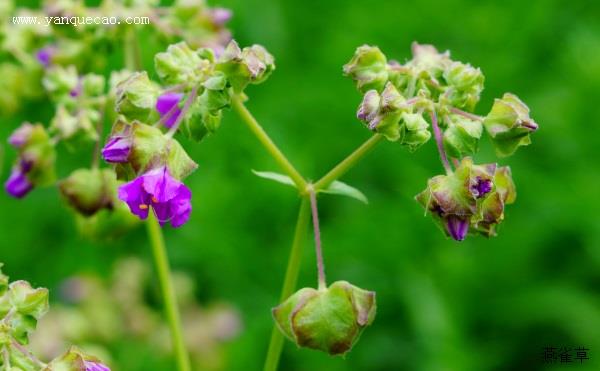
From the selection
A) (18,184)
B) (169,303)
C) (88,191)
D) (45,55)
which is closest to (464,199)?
(169,303)

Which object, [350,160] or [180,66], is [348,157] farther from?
[180,66]

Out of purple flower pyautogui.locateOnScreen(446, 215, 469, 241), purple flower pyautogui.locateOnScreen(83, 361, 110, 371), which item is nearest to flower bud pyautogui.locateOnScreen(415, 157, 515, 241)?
purple flower pyautogui.locateOnScreen(446, 215, 469, 241)

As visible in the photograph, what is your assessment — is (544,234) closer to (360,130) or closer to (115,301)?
(360,130)

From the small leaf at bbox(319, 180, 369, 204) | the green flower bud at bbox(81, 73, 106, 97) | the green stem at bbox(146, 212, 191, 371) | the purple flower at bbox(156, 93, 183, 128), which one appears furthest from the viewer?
the green flower bud at bbox(81, 73, 106, 97)

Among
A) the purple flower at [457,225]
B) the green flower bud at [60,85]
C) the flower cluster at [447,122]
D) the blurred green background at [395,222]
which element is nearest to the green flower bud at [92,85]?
the green flower bud at [60,85]

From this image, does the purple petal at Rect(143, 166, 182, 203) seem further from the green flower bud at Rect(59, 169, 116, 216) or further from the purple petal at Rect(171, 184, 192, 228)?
the green flower bud at Rect(59, 169, 116, 216)

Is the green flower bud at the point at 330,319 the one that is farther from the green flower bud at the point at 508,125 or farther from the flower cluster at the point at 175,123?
the green flower bud at the point at 508,125

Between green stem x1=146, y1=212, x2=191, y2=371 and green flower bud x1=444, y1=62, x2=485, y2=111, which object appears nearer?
green flower bud x1=444, y1=62, x2=485, y2=111
